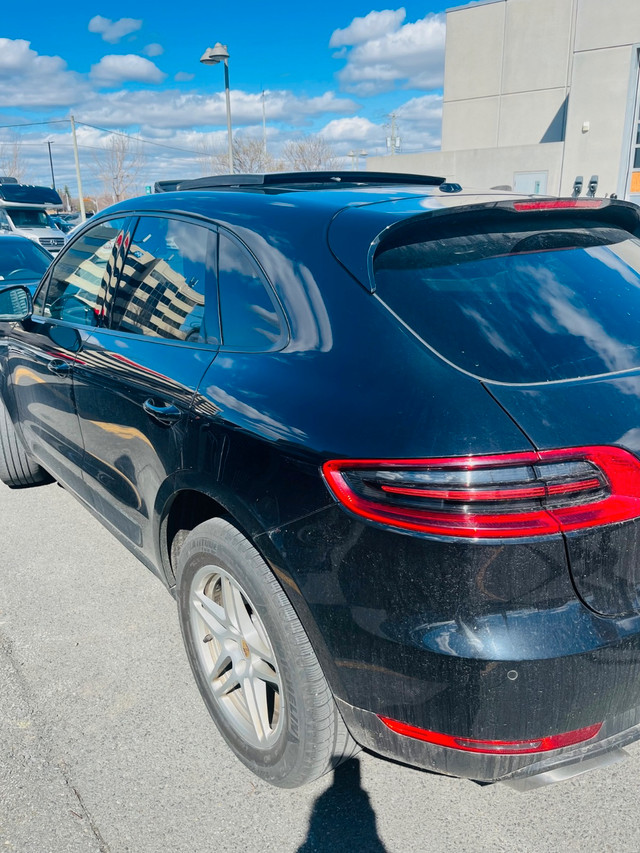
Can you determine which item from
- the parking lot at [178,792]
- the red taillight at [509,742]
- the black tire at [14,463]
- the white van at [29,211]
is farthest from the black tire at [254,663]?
the white van at [29,211]

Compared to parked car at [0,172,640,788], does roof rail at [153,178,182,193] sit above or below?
above

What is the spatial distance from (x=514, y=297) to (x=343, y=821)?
5.44ft

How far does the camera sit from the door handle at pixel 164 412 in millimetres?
2273

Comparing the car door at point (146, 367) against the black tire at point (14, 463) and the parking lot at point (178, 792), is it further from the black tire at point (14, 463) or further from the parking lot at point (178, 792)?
the black tire at point (14, 463)

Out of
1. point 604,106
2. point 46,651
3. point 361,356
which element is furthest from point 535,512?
point 604,106

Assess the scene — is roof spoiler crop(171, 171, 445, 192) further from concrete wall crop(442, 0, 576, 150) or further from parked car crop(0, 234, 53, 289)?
concrete wall crop(442, 0, 576, 150)

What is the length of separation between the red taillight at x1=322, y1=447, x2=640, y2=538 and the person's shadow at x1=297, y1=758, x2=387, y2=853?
1.10 m

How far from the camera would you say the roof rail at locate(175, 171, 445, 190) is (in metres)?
2.73

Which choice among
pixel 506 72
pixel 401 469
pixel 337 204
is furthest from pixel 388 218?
pixel 506 72

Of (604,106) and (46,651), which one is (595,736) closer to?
(46,651)

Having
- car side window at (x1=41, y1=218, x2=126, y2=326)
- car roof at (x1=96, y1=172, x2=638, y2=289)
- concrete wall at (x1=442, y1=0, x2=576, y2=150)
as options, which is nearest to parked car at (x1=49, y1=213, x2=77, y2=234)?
concrete wall at (x1=442, y1=0, x2=576, y2=150)

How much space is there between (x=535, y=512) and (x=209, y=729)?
1.59m

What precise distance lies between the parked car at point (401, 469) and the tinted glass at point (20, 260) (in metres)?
5.66

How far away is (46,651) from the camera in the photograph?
9.68 ft
